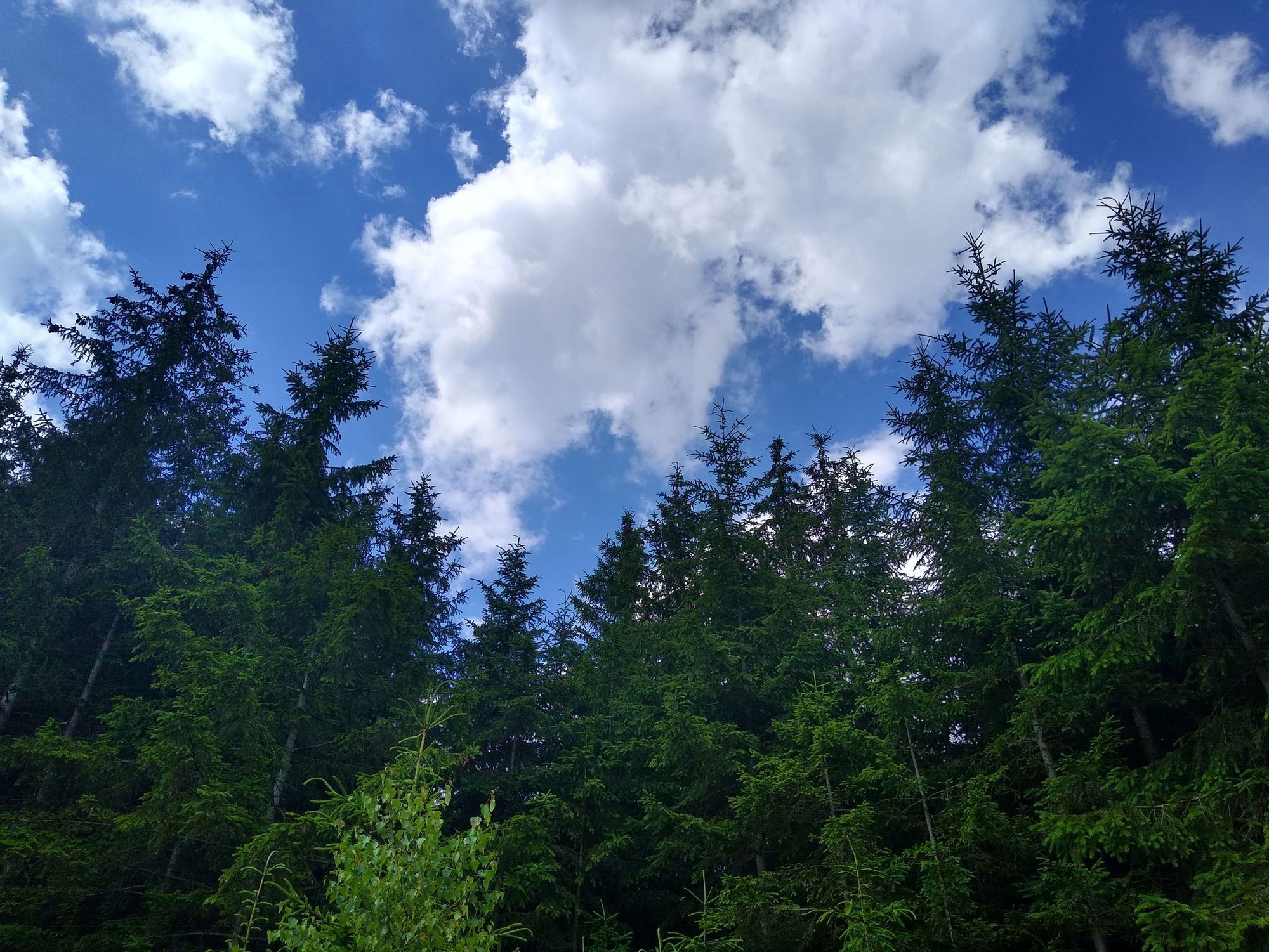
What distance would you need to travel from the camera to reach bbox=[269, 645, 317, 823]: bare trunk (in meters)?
12.1

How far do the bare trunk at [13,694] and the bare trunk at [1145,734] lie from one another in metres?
22.2

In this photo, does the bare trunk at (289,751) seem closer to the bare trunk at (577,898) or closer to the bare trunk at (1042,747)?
the bare trunk at (577,898)

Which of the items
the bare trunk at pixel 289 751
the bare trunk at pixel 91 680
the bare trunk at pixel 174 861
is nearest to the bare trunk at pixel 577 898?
the bare trunk at pixel 289 751

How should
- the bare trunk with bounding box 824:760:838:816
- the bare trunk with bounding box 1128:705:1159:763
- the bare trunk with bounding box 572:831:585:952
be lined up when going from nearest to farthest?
the bare trunk with bounding box 1128:705:1159:763 → the bare trunk with bounding box 824:760:838:816 → the bare trunk with bounding box 572:831:585:952

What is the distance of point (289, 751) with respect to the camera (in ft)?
42.1

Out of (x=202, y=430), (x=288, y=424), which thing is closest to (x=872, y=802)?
(x=288, y=424)

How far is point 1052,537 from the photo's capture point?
8836 mm

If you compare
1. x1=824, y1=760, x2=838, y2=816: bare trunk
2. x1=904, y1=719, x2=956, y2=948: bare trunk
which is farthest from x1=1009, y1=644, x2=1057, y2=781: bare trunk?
x1=824, y1=760, x2=838, y2=816: bare trunk

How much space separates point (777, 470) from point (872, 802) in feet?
47.0

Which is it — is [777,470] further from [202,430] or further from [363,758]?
[202,430]

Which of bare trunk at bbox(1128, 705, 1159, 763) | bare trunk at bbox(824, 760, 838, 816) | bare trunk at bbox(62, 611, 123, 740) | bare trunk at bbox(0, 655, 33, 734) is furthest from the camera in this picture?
bare trunk at bbox(62, 611, 123, 740)

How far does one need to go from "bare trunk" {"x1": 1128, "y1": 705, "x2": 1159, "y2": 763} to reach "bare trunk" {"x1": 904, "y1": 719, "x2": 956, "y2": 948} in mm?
3285

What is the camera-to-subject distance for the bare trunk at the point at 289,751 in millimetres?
12150

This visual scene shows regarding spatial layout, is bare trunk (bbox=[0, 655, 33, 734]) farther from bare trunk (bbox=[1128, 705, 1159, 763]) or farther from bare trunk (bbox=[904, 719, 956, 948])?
bare trunk (bbox=[1128, 705, 1159, 763])
